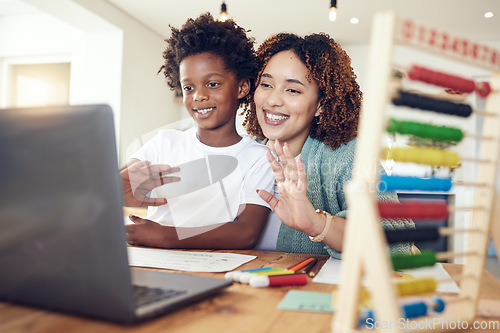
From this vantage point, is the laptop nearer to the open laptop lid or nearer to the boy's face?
the open laptop lid

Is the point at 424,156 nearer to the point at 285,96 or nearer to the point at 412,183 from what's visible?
the point at 412,183

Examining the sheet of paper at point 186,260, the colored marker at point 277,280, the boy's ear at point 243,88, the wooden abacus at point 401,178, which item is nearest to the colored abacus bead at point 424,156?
the wooden abacus at point 401,178

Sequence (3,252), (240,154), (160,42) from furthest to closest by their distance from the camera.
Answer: (160,42) < (240,154) < (3,252)

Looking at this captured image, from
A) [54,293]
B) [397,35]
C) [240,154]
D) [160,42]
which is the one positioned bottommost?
[54,293]

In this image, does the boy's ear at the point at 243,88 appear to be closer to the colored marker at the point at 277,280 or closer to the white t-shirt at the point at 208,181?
the white t-shirt at the point at 208,181

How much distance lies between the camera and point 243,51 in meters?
1.42

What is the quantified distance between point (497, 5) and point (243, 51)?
393 centimetres

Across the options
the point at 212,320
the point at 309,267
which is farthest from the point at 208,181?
the point at 212,320

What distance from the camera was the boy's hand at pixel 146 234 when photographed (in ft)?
3.48

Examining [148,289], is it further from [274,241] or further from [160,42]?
[160,42]

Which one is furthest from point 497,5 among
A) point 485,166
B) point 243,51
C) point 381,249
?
point 381,249

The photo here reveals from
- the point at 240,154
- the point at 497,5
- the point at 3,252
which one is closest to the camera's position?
the point at 3,252

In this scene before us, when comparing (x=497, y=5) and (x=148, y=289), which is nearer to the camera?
(x=148, y=289)

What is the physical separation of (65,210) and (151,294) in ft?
0.59
